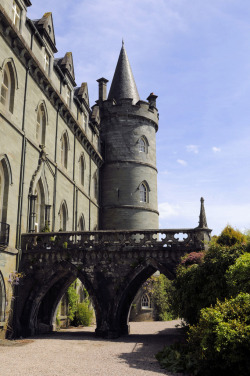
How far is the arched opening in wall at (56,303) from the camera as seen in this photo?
1886 centimetres

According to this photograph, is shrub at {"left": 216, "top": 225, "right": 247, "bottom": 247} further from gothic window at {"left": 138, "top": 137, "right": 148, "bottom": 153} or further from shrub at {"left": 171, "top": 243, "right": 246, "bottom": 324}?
gothic window at {"left": 138, "top": 137, "right": 148, "bottom": 153}

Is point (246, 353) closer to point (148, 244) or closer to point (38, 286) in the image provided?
point (148, 244)

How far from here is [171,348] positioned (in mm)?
13086

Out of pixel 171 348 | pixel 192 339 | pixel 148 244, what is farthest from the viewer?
pixel 148 244

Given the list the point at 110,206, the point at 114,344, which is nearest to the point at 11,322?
the point at 114,344

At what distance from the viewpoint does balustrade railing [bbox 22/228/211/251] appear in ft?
61.4

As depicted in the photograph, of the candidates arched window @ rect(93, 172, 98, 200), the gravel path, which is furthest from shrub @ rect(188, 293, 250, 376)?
arched window @ rect(93, 172, 98, 200)

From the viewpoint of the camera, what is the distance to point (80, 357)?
12703mm

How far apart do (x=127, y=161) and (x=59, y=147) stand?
32.5ft

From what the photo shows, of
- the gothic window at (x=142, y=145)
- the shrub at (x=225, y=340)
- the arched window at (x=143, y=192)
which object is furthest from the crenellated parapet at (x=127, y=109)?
the shrub at (x=225, y=340)

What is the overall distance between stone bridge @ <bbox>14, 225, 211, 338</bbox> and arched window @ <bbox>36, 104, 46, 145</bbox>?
17.7ft

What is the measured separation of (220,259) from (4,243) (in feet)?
27.8

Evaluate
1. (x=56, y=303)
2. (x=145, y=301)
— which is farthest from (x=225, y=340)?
(x=145, y=301)

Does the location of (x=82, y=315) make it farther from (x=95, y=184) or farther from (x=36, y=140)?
(x=36, y=140)
